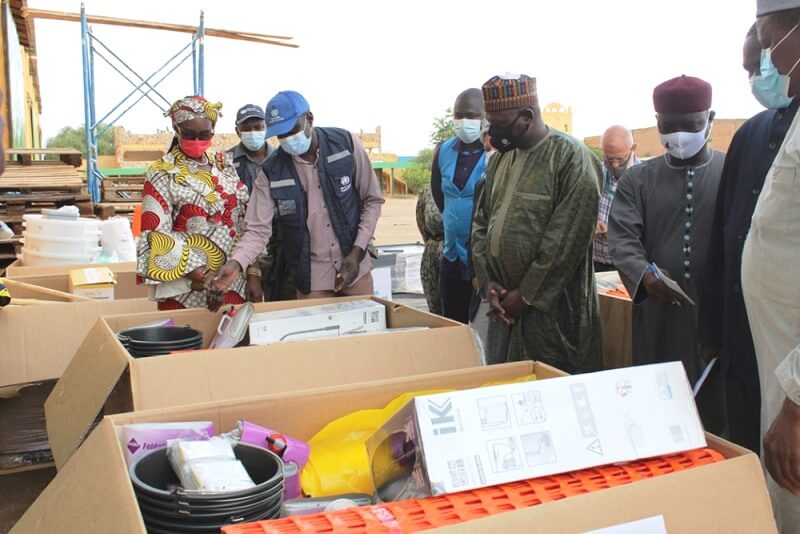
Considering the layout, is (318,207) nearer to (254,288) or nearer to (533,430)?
(254,288)

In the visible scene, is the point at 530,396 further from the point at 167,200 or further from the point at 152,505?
the point at 167,200

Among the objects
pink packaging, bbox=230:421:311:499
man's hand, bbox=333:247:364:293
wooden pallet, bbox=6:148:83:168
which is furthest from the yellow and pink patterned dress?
wooden pallet, bbox=6:148:83:168

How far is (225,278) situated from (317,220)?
0.49m

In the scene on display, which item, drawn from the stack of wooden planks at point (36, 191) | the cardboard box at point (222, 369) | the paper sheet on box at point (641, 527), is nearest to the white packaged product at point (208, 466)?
the cardboard box at point (222, 369)

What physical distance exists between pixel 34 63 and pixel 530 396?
21.1 metres

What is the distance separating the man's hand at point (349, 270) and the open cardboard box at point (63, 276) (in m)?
1.34

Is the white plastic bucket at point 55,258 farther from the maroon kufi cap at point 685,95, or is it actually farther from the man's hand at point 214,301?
the maroon kufi cap at point 685,95

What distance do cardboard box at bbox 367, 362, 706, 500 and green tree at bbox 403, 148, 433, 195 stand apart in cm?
2379

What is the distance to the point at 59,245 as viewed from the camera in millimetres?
4324

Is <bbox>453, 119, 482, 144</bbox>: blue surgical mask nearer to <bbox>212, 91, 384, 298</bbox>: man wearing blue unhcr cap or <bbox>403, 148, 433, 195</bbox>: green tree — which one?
<bbox>212, 91, 384, 298</bbox>: man wearing blue unhcr cap

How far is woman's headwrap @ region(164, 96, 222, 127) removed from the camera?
2.88m

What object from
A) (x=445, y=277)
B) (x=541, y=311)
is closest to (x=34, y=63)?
(x=445, y=277)

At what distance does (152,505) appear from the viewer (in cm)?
119

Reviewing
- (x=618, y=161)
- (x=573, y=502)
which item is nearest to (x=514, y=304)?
(x=573, y=502)
